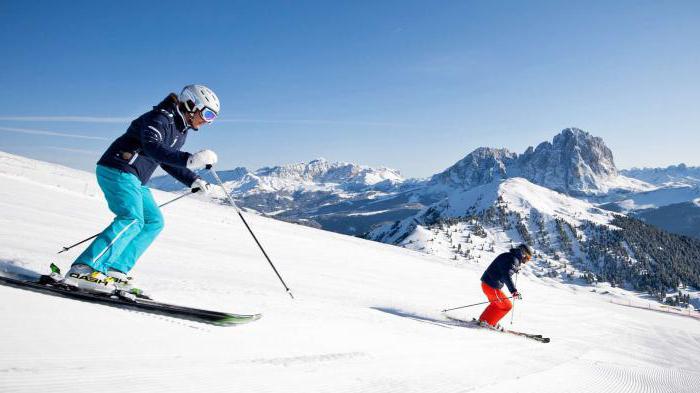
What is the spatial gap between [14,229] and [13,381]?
7.58 metres

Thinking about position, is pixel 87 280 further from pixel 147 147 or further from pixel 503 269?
pixel 503 269

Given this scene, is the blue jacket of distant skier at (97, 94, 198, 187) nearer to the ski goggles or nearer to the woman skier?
the woman skier

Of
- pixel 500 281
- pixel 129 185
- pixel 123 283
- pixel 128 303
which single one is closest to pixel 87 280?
pixel 123 283

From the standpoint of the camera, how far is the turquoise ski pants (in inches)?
192

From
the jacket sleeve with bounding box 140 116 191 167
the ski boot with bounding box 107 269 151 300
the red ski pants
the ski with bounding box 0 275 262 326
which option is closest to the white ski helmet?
the jacket sleeve with bounding box 140 116 191 167

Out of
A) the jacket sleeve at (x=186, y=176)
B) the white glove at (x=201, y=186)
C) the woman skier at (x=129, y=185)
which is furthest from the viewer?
the jacket sleeve at (x=186, y=176)

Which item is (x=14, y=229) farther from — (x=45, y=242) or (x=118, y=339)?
(x=118, y=339)

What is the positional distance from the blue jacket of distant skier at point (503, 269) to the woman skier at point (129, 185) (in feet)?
25.4

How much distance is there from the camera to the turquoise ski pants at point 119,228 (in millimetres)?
4883

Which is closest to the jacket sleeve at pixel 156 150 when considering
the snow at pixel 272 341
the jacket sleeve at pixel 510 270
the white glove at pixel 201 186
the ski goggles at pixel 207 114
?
the white glove at pixel 201 186

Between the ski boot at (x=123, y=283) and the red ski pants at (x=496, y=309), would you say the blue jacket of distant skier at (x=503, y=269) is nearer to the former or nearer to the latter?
the red ski pants at (x=496, y=309)

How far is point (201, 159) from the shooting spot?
513 centimetres

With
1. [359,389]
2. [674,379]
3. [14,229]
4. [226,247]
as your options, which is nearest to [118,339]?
[359,389]

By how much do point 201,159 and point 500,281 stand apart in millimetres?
8119
